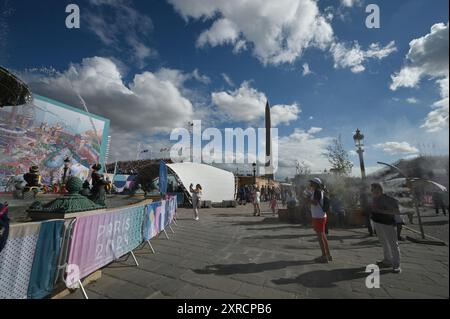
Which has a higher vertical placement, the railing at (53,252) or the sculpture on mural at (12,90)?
the sculpture on mural at (12,90)

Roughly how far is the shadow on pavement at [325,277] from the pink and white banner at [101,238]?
282 cm

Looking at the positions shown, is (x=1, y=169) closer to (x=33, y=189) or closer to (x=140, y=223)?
(x=33, y=189)

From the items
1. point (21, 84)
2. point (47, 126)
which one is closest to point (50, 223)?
point (21, 84)

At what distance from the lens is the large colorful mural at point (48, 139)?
64.6 ft

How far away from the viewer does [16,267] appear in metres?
2.51

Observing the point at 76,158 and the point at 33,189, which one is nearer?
the point at 33,189

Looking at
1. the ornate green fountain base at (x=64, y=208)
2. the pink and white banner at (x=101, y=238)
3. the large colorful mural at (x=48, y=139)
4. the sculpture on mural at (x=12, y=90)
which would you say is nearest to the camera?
the pink and white banner at (x=101, y=238)

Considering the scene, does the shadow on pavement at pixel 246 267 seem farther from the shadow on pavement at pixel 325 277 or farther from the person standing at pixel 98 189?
the person standing at pixel 98 189

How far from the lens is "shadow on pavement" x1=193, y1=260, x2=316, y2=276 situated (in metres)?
4.11

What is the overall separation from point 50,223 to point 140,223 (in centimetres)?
262

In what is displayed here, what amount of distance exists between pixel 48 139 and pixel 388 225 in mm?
28110

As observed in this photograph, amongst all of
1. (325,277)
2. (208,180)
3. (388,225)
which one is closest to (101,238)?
(325,277)

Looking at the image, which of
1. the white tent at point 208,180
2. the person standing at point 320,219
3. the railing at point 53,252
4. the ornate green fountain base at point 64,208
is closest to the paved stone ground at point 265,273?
the person standing at point 320,219

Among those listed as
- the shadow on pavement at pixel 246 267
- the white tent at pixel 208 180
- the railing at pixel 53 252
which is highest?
the white tent at pixel 208 180
